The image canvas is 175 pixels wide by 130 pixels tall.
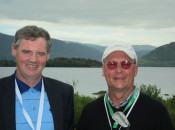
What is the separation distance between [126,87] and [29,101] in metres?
1.30

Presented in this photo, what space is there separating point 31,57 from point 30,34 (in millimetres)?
297

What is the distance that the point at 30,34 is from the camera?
4.75 meters

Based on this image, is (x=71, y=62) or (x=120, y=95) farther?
(x=71, y=62)

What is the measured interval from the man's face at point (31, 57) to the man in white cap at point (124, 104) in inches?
34.2

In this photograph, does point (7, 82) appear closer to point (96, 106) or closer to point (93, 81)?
point (96, 106)

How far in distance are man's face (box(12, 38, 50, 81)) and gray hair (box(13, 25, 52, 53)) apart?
0.05 metres

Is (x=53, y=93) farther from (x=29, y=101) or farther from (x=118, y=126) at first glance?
(x=118, y=126)

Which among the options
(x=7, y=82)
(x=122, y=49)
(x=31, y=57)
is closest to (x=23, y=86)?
(x=7, y=82)

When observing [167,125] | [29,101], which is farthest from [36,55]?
[167,125]

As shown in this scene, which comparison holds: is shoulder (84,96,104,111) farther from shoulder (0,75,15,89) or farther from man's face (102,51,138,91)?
shoulder (0,75,15,89)

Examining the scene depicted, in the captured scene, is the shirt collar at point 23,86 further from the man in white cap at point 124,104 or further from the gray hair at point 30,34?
the man in white cap at point 124,104

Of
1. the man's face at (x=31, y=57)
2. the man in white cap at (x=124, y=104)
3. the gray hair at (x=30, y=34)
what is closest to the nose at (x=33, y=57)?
the man's face at (x=31, y=57)

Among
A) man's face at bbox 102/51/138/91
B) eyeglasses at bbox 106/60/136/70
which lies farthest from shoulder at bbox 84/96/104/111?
eyeglasses at bbox 106/60/136/70

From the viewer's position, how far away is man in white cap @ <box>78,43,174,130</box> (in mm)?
4734
